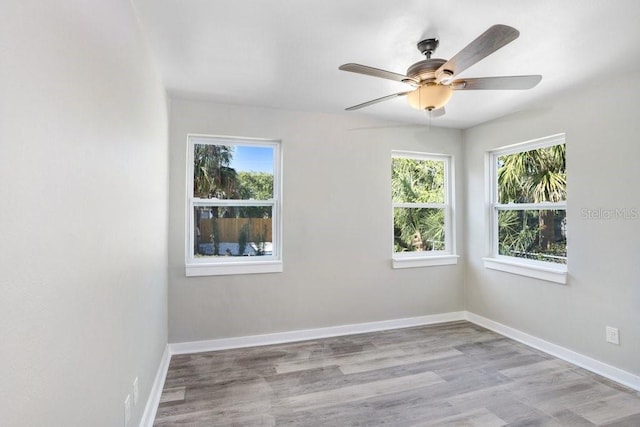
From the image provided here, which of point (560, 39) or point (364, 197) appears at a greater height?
point (560, 39)

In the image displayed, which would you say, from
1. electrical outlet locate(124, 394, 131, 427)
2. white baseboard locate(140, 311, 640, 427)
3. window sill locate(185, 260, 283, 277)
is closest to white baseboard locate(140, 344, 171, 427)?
white baseboard locate(140, 311, 640, 427)

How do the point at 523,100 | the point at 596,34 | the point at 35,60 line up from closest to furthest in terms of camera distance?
the point at 35,60 → the point at 596,34 → the point at 523,100

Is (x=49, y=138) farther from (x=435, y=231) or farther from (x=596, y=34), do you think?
(x=435, y=231)

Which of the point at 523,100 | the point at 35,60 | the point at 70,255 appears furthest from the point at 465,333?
the point at 35,60

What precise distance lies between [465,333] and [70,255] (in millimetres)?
3799

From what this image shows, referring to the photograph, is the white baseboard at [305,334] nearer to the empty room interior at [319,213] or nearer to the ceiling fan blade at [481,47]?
the empty room interior at [319,213]

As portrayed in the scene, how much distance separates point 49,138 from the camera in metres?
0.86

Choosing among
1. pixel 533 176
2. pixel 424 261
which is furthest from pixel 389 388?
pixel 533 176

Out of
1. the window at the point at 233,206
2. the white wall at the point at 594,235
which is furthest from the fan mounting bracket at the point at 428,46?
the window at the point at 233,206

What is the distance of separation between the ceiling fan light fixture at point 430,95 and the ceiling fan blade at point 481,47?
0.11 metres

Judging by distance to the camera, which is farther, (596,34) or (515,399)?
(515,399)

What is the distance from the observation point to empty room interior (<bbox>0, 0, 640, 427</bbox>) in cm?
96

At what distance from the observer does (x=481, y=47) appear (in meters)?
1.56

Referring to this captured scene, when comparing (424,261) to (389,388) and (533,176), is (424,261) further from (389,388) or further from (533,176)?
(389,388)
